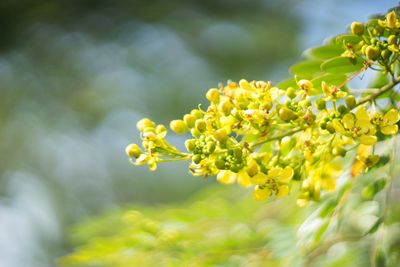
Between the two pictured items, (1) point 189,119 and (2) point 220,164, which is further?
(1) point 189,119

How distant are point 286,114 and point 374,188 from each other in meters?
0.45

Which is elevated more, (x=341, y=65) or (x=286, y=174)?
(x=341, y=65)

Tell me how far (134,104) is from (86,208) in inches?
67.2

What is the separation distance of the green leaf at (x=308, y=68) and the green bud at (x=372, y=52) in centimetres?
26

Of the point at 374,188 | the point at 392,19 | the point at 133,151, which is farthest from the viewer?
the point at 374,188

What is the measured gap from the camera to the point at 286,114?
1.27m

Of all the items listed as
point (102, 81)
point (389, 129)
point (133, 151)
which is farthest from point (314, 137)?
point (102, 81)

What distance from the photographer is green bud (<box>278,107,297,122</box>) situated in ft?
4.16

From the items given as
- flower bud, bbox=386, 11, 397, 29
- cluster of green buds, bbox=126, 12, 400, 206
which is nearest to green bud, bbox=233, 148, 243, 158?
cluster of green buds, bbox=126, 12, 400, 206

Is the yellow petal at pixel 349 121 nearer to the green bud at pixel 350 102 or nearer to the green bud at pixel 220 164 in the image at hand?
the green bud at pixel 350 102

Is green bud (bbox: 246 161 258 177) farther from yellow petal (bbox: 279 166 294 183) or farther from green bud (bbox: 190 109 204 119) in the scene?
green bud (bbox: 190 109 204 119)

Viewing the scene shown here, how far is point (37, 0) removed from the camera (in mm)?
8672

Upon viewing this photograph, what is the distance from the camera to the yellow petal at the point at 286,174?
54.1 inches

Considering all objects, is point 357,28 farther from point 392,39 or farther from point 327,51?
point 327,51
